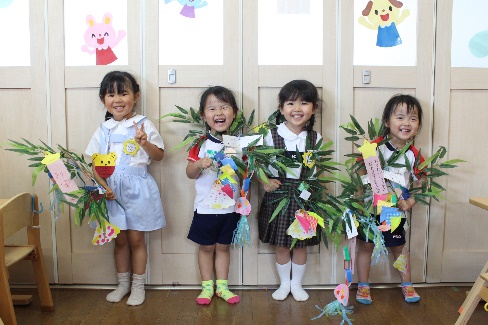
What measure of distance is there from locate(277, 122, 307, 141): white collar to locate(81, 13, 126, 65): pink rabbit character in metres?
1.01

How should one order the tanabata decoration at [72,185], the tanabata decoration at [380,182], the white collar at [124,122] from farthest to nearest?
1. the white collar at [124,122]
2. the tanabata decoration at [380,182]
3. the tanabata decoration at [72,185]

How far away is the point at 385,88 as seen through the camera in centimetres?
265

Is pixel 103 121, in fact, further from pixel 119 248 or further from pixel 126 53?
pixel 119 248

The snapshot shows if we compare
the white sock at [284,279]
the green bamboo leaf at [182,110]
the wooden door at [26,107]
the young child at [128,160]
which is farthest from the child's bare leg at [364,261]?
the wooden door at [26,107]

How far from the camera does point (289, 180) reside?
2504 mm

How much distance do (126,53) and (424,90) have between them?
5.58ft

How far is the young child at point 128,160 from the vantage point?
2475 mm

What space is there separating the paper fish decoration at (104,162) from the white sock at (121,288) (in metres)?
0.59

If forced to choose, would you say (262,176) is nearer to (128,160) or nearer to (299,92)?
(299,92)

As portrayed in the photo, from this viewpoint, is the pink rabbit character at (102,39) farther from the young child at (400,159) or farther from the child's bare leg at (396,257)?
the child's bare leg at (396,257)

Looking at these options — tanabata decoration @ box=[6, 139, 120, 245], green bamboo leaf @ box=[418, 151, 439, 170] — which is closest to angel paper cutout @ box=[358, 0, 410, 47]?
green bamboo leaf @ box=[418, 151, 439, 170]

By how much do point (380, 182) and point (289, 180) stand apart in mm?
470

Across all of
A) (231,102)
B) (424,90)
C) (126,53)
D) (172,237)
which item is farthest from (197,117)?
(424,90)

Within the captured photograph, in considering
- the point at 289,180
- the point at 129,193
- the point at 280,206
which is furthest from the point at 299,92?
the point at 129,193
